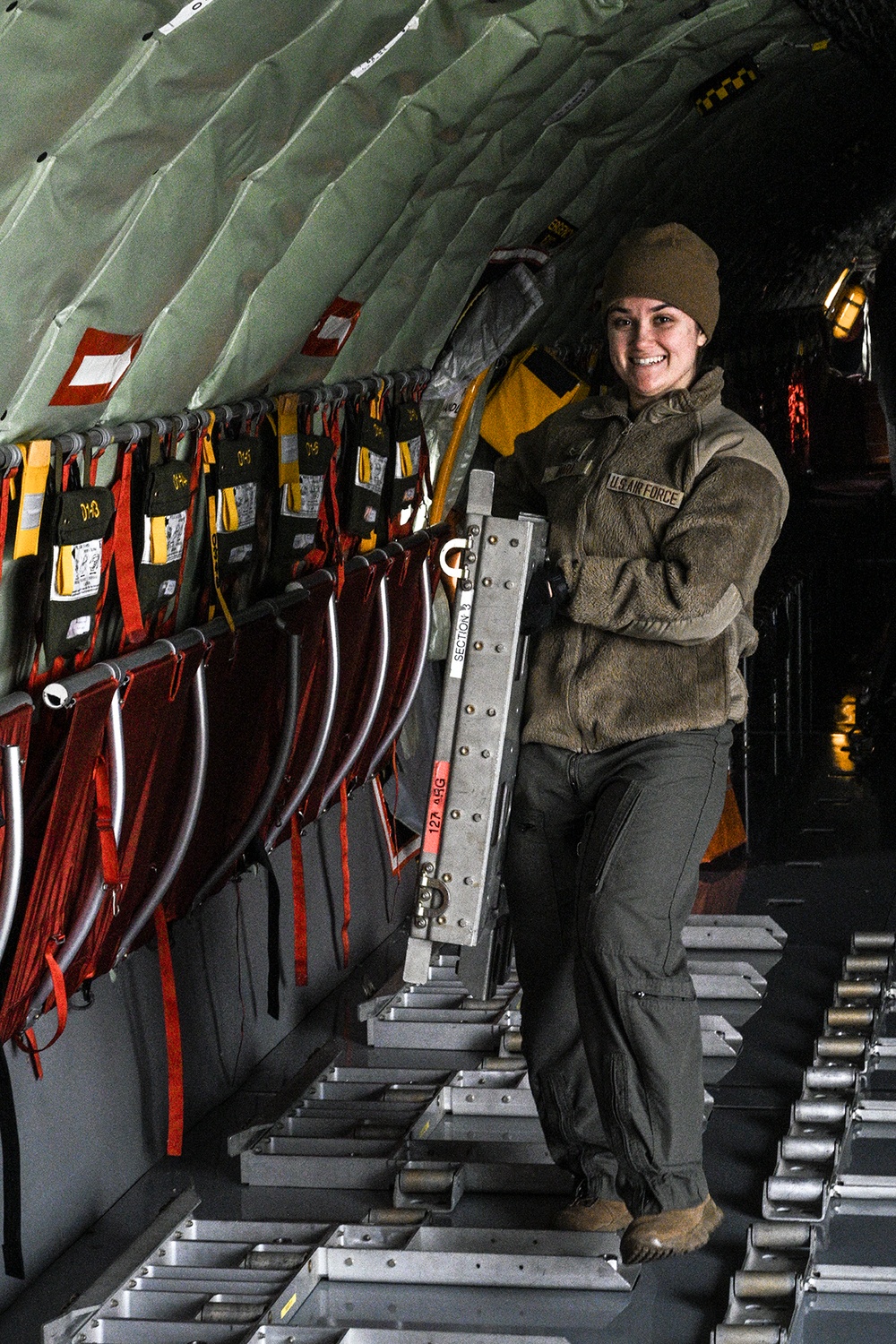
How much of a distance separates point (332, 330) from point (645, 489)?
53.9 inches

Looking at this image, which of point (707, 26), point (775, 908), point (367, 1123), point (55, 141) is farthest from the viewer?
point (775, 908)

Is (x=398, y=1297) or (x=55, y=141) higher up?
(x=55, y=141)

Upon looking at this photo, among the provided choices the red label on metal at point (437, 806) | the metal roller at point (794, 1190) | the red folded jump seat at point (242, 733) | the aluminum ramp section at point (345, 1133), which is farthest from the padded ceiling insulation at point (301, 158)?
the metal roller at point (794, 1190)

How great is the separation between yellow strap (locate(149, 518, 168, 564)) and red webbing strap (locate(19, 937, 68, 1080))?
79cm

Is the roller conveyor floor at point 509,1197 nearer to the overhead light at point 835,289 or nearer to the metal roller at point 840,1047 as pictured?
the metal roller at point 840,1047

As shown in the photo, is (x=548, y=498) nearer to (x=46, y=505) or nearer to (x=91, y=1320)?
(x=46, y=505)

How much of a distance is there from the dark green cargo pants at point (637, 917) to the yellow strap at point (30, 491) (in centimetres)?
106

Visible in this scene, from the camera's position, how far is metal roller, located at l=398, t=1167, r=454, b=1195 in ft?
12.8

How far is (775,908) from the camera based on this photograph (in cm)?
644

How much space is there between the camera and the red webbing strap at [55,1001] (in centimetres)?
326

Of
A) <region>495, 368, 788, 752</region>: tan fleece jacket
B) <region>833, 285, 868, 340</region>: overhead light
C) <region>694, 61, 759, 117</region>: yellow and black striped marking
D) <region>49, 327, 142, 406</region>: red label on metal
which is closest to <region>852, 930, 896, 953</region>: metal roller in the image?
<region>495, 368, 788, 752</region>: tan fleece jacket

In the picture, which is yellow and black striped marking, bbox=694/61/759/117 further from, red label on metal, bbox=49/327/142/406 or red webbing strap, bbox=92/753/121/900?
red webbing strap, bbox=92/753/121/900

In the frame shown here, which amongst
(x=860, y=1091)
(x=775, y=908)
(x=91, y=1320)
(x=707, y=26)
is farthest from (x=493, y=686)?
(x=775, y=908)

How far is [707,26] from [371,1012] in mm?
2982
